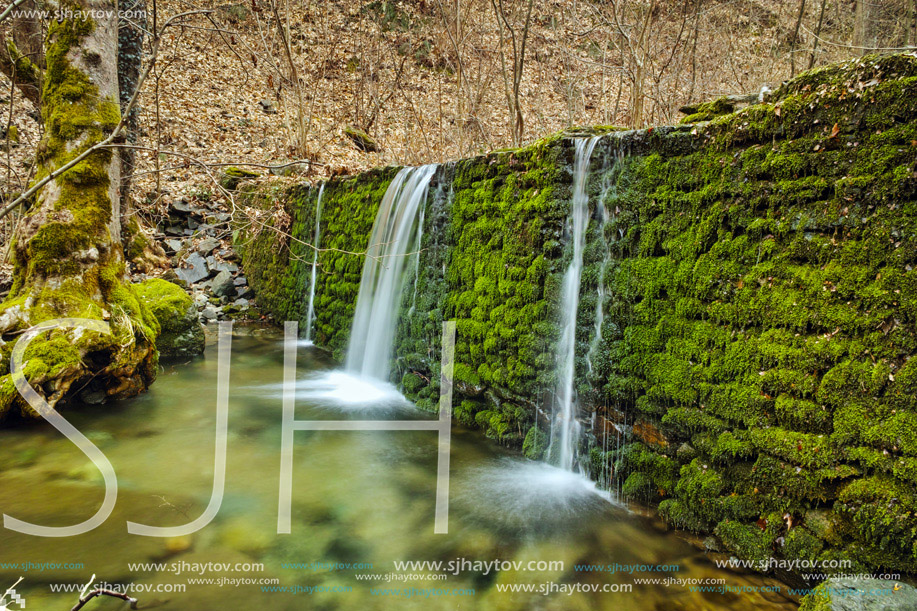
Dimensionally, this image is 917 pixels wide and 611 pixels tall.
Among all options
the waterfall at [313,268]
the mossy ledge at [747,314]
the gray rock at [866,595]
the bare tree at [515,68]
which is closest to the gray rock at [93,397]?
the waterfall at [313,268]

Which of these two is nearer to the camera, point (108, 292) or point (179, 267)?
point (108, 292)

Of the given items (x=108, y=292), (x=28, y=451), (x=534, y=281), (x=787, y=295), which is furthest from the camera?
(x=108, y=292)

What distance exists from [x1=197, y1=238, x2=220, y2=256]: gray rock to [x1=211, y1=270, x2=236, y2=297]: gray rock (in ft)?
4.36

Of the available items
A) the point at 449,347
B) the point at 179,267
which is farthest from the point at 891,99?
the point at 179,267

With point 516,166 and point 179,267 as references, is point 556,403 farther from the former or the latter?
point 179,267

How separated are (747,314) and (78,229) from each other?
6.29 m

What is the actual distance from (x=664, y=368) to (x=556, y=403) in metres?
1.10

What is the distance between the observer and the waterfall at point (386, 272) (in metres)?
6.49

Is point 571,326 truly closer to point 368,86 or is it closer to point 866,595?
point 866,595

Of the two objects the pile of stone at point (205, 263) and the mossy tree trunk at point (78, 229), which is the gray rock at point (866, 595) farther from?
the pile of stone at point (205, 263)

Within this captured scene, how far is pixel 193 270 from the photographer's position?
37.3 ft

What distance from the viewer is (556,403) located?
4367mm

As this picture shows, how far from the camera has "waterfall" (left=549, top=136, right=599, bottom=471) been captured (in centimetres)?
424

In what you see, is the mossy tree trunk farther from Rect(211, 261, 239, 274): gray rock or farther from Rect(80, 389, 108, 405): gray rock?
Rect(211, 261, 239, 274): gray rock
